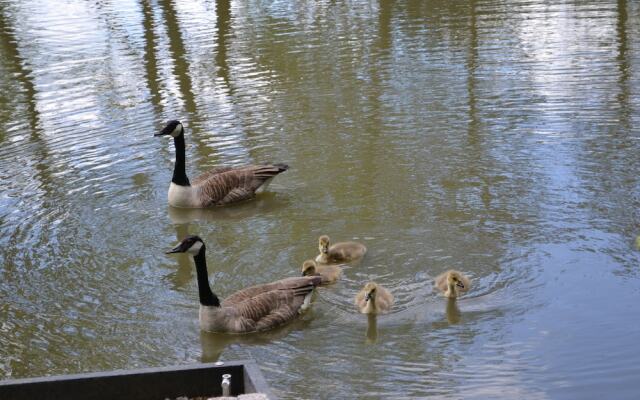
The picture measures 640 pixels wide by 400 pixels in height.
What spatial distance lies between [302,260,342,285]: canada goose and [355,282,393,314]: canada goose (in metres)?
0.71

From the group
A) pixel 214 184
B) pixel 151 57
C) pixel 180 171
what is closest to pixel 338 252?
pixel 214 184

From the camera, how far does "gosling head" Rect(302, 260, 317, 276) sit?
30.8 ft

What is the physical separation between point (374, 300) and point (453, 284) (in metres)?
0.71

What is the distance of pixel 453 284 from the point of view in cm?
873

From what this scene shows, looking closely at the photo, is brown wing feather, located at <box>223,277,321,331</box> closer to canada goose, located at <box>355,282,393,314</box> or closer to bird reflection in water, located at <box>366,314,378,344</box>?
canada goose, located at <box>355,282,393,314</box>

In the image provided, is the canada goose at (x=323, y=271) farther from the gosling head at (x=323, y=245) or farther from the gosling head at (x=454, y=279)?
the gosling head at (x=454, y=279)

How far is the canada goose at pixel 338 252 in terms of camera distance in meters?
9.69

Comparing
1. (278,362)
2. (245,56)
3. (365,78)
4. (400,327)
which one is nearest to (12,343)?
(278,362)

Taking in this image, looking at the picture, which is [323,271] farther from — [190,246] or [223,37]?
[223,37]

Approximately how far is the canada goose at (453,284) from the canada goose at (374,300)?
502mm

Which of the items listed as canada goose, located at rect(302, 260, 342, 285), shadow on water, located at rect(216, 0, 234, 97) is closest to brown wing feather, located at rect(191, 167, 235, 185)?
canada goose, located at rect(302, 260, 342, 285)

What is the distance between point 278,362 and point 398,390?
1.11m

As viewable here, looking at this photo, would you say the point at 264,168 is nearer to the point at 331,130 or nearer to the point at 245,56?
the point at 331,130

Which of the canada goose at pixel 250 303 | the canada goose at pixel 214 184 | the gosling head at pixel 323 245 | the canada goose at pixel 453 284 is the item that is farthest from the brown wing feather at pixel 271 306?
the canada goose at pixel 214 184
